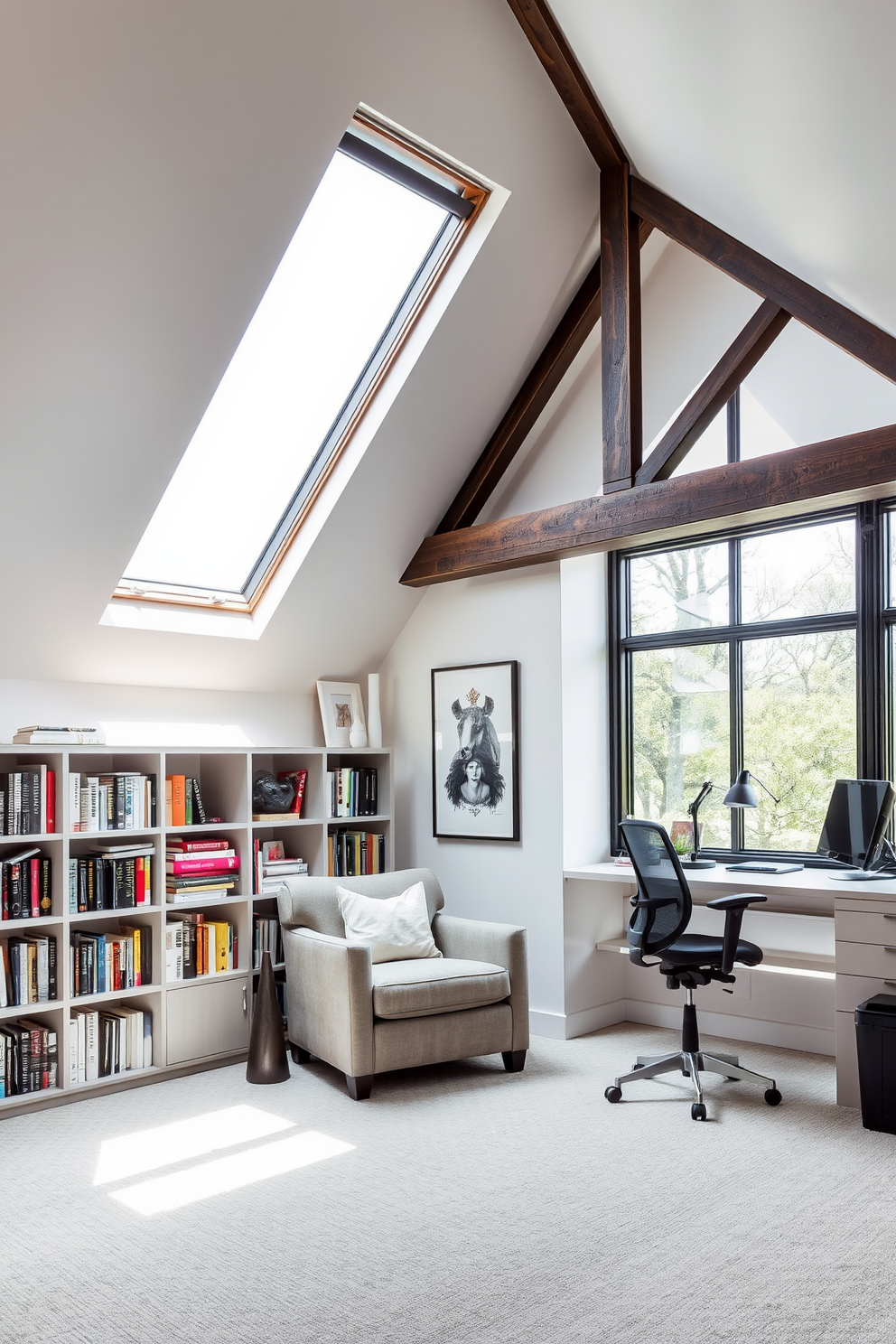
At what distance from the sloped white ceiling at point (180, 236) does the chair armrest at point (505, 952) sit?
1898mm

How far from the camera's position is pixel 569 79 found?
155 inches

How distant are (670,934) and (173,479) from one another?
115 inches

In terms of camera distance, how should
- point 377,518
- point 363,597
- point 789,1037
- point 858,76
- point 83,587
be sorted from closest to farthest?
point 858,76
point 83,587
point 789,1037
point 377,518
point 363,597

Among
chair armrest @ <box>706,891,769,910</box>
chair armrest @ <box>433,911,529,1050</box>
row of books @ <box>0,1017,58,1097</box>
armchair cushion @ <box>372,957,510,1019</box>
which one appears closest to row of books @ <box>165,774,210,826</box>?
row of books @ <box>0,1017,58,1097</box>

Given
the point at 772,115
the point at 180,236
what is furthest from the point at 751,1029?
the point at 180,236

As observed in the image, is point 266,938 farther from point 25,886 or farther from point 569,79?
point 569,79

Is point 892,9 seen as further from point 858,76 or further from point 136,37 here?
point 136,37

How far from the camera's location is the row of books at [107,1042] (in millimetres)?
4234

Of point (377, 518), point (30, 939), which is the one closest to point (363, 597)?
point (377, 518)

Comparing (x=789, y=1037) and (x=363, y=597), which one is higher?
(x=363, y=597)

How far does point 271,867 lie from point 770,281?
11.6ft

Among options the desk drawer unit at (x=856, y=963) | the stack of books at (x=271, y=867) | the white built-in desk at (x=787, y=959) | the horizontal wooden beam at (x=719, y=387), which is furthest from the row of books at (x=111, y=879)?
the desk drawer unit at (x=856, y=963)

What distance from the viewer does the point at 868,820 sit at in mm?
4211

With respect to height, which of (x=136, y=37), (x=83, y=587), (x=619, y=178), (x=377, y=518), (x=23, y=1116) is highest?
(x=619, y=178)
